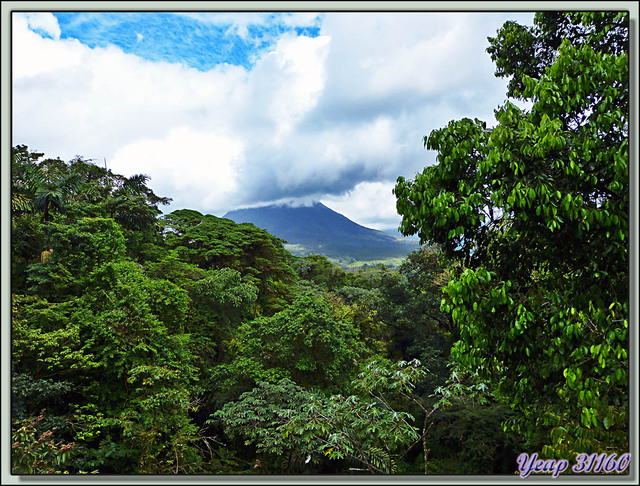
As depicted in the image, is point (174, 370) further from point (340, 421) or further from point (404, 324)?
point (404, 324)

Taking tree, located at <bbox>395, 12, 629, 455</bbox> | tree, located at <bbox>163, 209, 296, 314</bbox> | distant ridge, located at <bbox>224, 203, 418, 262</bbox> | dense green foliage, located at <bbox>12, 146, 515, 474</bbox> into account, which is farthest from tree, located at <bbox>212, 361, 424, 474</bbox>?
distant ridge, located at <bbox>224, 203, 418, 262</bbox>

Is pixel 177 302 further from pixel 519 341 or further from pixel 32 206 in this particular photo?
pixel 519 341

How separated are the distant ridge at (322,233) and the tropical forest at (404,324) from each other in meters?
73.4

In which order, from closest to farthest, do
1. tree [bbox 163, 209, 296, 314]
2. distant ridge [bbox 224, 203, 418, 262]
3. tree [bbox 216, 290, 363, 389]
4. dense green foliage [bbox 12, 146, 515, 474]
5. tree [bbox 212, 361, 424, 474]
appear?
tree [bbox 212, 361, 424, 474]
dense green foliage [bbox 12, 146, 515, 474]
tree [bbox 216, 290, 363, 389]
tree [bbox 163, 209, 296, 314]
distant ridge [bbox 224, 203, 418, 262]

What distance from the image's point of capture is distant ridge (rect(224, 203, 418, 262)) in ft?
305

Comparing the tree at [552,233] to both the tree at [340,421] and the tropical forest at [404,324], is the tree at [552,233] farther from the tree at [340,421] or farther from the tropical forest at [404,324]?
the tree at [340,421]

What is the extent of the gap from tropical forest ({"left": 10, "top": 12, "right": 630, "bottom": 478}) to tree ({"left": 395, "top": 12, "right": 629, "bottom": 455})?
2 centimetres

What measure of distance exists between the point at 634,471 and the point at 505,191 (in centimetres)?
231

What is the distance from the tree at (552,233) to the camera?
7.06ft

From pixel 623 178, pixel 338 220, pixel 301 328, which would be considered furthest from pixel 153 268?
pixel 338 220

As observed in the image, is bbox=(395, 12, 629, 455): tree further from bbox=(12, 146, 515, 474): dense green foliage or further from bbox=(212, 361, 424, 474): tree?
bbox=(212, 361, 424, 474): tree

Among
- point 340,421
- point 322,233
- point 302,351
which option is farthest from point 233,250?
point 322,233

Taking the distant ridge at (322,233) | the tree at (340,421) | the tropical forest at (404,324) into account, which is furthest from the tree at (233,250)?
the distant ridge at (322,233)

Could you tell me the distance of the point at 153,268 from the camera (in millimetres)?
9289
